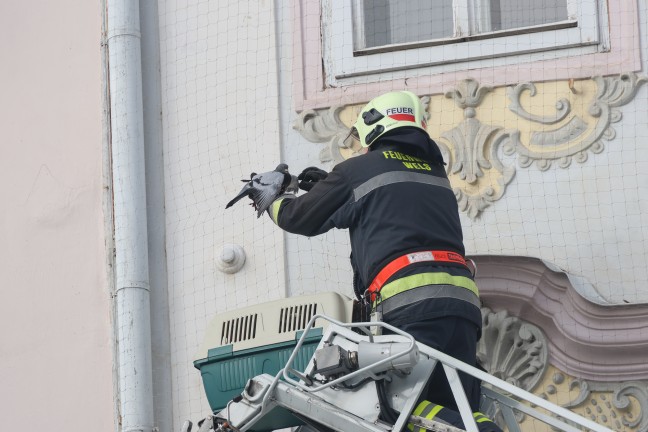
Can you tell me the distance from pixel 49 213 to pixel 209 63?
53.5 inches

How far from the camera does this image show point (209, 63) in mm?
11672

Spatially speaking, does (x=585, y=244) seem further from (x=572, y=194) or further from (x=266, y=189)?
(x=266, y=189)

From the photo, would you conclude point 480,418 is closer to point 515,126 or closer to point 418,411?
point 418,411

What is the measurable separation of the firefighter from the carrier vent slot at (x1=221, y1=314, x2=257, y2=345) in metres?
0.65

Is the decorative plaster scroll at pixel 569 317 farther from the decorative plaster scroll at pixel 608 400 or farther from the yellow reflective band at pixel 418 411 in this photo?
the yellow reflective band at pixel 418 411

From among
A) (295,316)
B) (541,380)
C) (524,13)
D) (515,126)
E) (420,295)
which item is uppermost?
(524,13)

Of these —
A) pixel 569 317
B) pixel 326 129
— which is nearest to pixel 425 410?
pixel 569 317

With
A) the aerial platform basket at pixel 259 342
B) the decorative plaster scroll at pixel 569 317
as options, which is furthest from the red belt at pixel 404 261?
the decorative plaster scroll at pixel 569 317

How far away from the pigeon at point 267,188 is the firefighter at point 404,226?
41 mm

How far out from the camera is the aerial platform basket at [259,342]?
30.6 feet

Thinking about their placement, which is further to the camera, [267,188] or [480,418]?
[267,188]

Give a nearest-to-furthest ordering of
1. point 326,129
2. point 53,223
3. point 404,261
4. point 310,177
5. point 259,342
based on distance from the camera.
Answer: point 404,261 < point 259,342 < point 310,177 < point 326,129 < point 53,223

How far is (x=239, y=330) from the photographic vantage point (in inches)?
376

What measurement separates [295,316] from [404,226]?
3.24 ft
